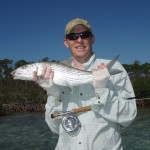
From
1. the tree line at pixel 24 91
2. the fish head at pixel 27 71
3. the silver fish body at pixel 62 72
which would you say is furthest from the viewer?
the tree line at pixel 24 91

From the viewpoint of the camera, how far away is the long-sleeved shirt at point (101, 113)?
3.82 m

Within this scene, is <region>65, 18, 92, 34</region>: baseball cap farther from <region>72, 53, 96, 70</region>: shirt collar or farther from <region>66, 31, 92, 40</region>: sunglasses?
<region>72, 53, 96, 70</region>: shirt collar

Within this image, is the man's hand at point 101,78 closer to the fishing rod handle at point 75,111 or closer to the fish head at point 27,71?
the fishing rod handle at point 75,111

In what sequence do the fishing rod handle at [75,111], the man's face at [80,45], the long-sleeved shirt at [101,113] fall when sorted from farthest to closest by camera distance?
the man's face at [80,45], the fishing rod handle at [75,111], the long-sleeved shirt at [101,113]

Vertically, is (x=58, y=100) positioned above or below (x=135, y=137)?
above

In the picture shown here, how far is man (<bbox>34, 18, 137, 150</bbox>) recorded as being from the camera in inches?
151

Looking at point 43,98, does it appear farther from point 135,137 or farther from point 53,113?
point 53,113

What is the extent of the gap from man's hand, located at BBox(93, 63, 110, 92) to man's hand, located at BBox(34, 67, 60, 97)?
0.55 metres

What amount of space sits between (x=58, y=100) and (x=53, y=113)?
7.0 inches

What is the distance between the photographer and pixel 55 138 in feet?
68.5

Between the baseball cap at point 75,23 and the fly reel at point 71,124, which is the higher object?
the baseball cap at point 75,23

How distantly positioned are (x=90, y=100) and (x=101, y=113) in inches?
13.0

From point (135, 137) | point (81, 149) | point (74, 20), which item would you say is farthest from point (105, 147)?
point (135, 137)

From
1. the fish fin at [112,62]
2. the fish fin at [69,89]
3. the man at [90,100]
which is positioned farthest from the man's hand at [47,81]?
the fish fin at [112,62]
